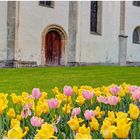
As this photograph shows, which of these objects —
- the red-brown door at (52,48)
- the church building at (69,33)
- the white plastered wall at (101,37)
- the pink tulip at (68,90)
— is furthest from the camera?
the white plastered wall at (101,37)

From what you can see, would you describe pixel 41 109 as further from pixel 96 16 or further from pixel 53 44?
pixel 96 16

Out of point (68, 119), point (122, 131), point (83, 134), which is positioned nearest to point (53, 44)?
point (68, 119)

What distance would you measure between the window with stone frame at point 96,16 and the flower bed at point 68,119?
1044 inches

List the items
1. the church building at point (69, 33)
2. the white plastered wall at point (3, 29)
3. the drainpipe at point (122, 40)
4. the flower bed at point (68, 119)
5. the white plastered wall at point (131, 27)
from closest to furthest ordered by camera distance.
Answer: the flower bed at point (68, 119) → the white plastered wall at point (3, 29) → the church building at point (69, 33) → the drainpipe at point (122, 40) → the white plastered wall at point (131, 27)

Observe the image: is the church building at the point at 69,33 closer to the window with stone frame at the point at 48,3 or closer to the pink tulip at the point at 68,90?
the window with stone frame at the point at 48,3

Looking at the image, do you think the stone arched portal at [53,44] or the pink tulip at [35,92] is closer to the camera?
the pink tulip at [35,92]

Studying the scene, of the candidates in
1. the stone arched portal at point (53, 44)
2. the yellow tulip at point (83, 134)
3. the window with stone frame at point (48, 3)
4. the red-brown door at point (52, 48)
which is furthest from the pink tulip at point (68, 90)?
the window with stone frame at point (48, 3)

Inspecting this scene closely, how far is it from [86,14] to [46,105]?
27.0 m

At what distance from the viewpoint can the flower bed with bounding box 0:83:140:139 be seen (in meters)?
2.62

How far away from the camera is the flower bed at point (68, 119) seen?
2617 mm

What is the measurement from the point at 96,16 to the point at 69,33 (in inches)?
138

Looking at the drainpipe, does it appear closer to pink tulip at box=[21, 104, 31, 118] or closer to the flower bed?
the flower bed

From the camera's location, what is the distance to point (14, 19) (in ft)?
86.7

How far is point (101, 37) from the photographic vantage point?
3186 centimetres
